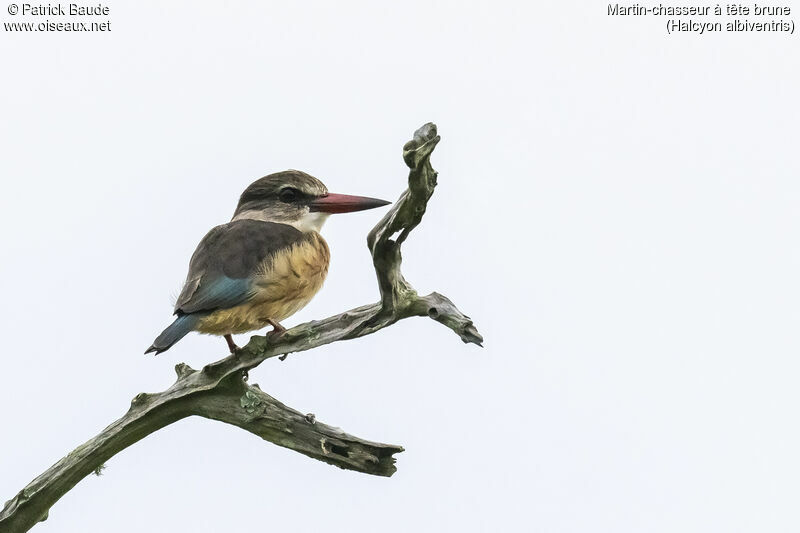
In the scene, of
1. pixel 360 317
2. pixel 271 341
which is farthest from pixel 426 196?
pixel 271 341

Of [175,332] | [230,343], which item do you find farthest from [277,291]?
[175,332]

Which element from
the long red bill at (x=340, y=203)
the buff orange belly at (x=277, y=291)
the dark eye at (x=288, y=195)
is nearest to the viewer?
the buff orange belly at (x=277, y=291)

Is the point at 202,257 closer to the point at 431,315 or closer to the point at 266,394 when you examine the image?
the point at 266,394

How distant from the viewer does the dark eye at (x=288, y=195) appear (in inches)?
249

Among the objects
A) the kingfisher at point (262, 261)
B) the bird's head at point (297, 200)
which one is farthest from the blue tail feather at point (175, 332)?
the bird's head at point (297, 200)

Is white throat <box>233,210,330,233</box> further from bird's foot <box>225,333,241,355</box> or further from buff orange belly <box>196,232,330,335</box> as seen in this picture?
bird's foot <box>225,333,241,355</box>

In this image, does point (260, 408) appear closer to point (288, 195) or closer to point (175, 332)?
point (175, 332)

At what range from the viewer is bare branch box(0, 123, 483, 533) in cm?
442

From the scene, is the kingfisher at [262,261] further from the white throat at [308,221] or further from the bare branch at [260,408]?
the bare branch at [260,408]

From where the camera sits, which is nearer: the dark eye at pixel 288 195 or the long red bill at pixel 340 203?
the long red bill at pixel 340 203

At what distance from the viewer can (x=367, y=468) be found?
470 cm

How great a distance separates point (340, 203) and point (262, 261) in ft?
2.60

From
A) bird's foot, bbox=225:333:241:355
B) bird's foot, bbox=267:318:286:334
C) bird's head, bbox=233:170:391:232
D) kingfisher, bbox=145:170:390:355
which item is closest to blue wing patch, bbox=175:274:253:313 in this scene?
kingfisher, bbox=145:170:390:355

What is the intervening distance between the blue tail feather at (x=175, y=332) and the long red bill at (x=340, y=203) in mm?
1283
